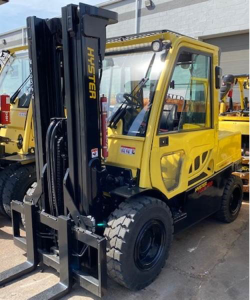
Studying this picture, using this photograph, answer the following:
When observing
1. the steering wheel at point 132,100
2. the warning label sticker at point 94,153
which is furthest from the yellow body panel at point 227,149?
the warning label sticker at point 94,153

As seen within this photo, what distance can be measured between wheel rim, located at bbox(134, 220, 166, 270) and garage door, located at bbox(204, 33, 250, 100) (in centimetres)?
834

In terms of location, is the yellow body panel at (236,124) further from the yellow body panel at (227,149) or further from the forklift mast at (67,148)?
the forklift mast at (67,148)

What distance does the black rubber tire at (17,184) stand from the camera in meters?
4.21

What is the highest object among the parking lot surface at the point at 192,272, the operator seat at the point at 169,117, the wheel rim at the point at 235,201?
the operator seat at the point at 169,117

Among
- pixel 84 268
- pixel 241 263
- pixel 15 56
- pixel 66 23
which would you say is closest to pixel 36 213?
pixel 84 268

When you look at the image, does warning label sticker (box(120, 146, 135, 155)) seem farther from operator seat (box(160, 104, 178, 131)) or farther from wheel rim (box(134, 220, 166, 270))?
wheel rim (box(134, 220, 166, 270))

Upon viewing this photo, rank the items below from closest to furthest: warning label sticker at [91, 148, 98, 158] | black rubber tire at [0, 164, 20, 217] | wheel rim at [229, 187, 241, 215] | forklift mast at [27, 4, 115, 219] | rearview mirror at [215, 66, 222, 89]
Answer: forklift mast at [27, 4, 115, 219] → warning label sticker at [91, 148, 98, 158] → rearview mirror at [215, 66, 222, 89] → black rubber tire at [0, 164, 20, 217] → wheel rim at [229, 187, 241, 215]

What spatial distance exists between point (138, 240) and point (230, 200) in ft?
7.67

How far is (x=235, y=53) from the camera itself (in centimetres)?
1013

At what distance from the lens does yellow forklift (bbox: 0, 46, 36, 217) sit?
4.27 meters

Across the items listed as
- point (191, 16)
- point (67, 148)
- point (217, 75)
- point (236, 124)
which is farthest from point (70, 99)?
point (191, 16)

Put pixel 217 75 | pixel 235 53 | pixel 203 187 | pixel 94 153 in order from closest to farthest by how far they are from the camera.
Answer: pixel 94 153
pixel 217 75
pixel 203 187
pixel 235 53

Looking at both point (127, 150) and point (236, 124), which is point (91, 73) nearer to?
point (127, 150)

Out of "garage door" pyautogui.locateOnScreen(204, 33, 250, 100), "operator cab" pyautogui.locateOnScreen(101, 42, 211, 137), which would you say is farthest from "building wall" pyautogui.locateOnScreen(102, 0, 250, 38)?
"operator cab" pyautogui.locateOnScreen(101, 42, 211, 137)
